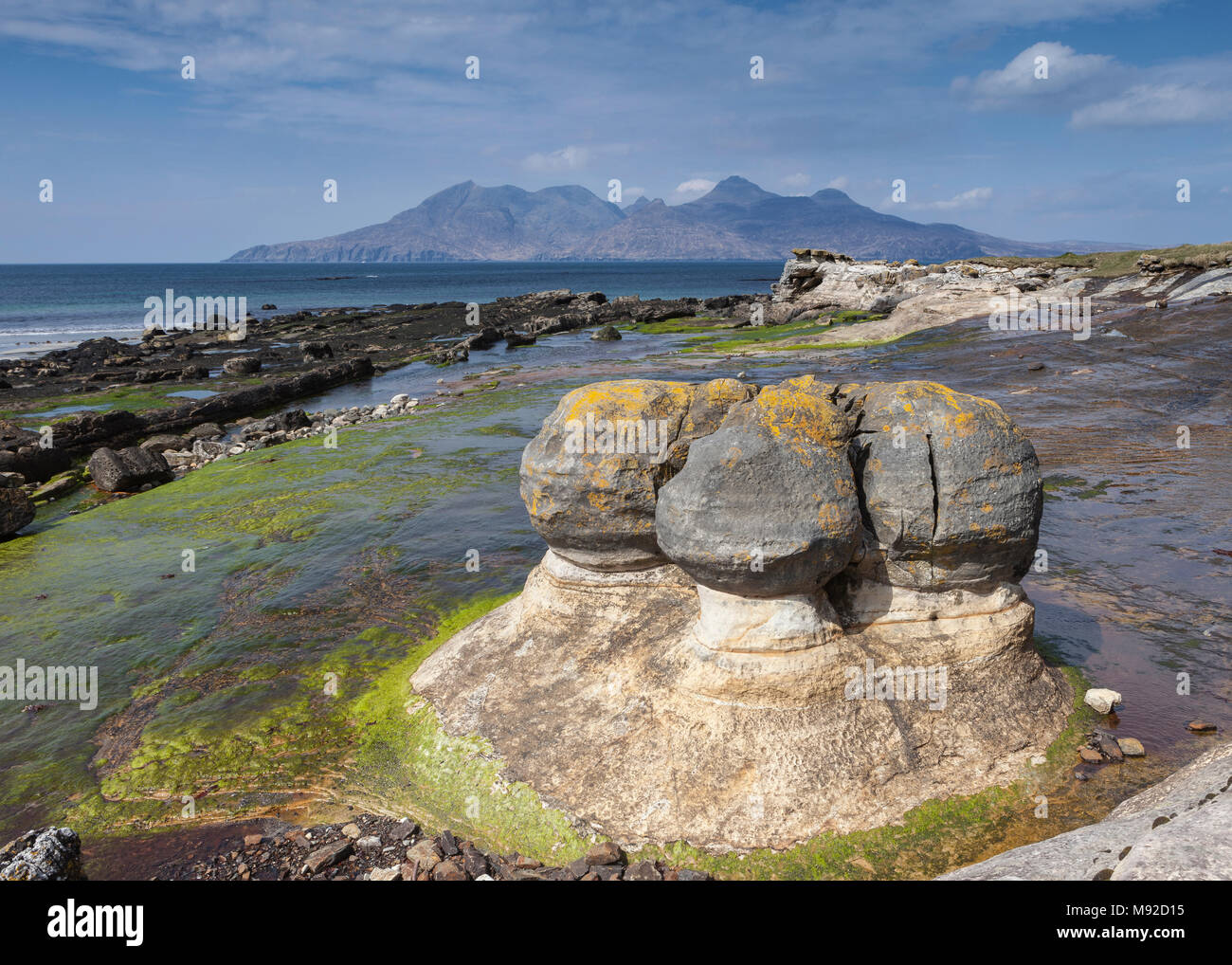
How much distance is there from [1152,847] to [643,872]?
145 inches

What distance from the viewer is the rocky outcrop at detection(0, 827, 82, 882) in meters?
5.95

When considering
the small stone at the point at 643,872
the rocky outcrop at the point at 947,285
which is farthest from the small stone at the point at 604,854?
the rocky outcrop at the point at 947,285

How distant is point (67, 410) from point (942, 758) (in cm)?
3713

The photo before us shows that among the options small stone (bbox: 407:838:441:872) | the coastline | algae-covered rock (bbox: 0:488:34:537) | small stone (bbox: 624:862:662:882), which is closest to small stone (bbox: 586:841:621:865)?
small stone (bbox: 624:862:662:882)

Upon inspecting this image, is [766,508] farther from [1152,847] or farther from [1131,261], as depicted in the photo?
[1131,261]

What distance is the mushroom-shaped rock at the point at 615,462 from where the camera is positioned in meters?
8.49

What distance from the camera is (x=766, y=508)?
282 inches

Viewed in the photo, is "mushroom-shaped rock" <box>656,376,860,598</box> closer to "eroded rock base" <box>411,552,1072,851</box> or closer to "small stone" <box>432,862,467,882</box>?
"eroded rock base" <box>411,552,1072,851</box>

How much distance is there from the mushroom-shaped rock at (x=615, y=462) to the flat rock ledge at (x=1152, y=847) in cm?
459

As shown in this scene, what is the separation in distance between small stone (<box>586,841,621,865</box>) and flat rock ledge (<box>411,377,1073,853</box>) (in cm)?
26

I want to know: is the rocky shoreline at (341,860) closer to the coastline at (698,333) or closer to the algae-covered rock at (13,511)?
the algae-covered rock at (13,511)

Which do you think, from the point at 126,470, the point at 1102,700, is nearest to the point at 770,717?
the point at 1102,700

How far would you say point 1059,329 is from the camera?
35562 mm

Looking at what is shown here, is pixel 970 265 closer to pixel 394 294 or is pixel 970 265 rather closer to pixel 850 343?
pixel 850 343
